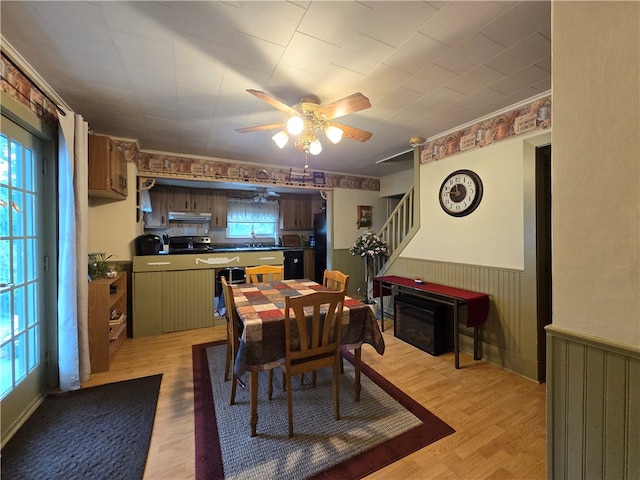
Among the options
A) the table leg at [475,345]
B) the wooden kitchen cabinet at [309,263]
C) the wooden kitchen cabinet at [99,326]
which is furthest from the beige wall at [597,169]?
the wooden kitchen cabinet at [309,263]

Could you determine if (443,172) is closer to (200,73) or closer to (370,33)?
(370,33)

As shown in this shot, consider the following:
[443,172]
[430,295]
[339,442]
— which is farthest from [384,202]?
[339,442]

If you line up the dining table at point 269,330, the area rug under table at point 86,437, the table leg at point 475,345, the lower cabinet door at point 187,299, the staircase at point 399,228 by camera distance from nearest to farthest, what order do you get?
the area rug under table at point 86,437, the dining table at point 269,330, the table leg at point 475,345, the lower cabinet door at point 187,299, the staircase at point 399,228

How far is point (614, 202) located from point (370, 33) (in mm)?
1428

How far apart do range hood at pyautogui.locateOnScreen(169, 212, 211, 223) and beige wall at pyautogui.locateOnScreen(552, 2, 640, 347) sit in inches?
206

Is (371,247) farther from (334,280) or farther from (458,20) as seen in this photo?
(458,20)

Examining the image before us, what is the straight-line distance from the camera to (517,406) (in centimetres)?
203

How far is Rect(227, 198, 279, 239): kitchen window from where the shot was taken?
563 centimetres

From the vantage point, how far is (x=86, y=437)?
1693 mm

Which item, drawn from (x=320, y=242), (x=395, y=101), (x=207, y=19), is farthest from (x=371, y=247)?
(x=207, y=19)

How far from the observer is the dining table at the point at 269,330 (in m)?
1.67

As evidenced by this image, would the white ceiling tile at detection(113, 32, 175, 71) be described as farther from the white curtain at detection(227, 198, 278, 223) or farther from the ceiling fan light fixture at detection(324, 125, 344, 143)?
the white curtain at detection(227, 198, 278, 223)

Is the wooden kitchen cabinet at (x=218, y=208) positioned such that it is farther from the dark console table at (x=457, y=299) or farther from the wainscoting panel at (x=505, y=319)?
the wainscoting panel at (x=505, y=319)

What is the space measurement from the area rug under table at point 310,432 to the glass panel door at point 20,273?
1.13 m
